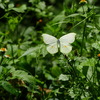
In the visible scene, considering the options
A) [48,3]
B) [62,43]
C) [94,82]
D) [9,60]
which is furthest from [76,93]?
[48,3]

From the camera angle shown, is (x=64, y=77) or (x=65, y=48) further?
(x=64, y=77)

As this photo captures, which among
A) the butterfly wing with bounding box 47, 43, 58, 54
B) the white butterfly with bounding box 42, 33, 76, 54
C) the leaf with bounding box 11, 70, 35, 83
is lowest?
the leaf with bounding box 11, 70, 35, 83

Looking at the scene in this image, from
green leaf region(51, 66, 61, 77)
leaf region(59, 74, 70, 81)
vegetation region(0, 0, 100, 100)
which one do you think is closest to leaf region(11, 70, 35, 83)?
vegetation region(0, 0, 100, 100)

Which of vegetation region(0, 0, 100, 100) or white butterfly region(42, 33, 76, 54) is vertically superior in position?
white butterfly region(42, 33, 76, 54)

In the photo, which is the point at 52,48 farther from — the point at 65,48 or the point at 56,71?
the point at 56,71

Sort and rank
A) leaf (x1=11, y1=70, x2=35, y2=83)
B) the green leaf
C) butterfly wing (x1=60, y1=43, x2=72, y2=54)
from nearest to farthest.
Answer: butterfly wing (x1=60, y1=43, x2=72, y2=54) → leaf (x1=11, y1=70, x2=35, y2=83) → the green leaf

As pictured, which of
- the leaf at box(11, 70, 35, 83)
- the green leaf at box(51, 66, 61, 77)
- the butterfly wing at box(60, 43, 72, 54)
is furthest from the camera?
the green leaf at box(51, 66, 61, 77)

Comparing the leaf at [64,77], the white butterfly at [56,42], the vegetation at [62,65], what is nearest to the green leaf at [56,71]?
the vegetation at [62,65]

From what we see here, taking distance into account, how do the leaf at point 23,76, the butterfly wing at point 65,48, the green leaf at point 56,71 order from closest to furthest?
the butterfly wing at point 65,48, the leaf at point 23,76, the green leaf at point 56,71

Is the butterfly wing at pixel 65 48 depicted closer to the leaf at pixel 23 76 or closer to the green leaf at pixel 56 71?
the leaf at pixel 23 76

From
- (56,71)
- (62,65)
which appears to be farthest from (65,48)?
(56,71)

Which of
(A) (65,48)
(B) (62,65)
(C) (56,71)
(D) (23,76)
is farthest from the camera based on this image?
(C) (56,71)

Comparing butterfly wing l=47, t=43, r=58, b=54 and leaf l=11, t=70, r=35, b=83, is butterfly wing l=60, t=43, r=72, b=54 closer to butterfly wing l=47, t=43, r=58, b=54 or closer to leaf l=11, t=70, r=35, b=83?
butterfly wing l=47, t=43, r=58, b=54
